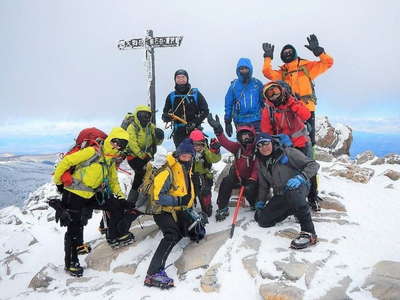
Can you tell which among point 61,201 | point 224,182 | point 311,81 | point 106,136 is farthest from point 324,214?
point 61,201

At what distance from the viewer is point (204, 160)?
820cm

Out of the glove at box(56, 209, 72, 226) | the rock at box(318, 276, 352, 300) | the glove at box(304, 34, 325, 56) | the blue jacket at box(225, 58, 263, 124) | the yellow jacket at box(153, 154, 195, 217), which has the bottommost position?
the rock at box(318, 276, 352, 300)

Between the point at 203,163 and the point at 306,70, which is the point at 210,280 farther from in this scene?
the point at 306,70

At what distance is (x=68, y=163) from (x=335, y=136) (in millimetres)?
17140

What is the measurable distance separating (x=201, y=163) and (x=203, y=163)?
6cm

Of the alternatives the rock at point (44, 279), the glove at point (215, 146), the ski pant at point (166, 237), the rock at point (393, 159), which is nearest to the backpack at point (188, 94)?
the glove at point (215, 146)

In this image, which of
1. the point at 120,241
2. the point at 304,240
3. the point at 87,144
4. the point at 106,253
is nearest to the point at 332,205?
the point at 304,240

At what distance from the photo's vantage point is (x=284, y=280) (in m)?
5.45

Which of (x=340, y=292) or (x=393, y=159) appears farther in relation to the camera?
(x=393, y=159)

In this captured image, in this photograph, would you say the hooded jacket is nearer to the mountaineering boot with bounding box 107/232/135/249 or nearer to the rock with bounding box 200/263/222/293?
the rock with bounding box 200/263/222/293

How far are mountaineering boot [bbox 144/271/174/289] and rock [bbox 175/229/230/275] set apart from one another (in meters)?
0.45

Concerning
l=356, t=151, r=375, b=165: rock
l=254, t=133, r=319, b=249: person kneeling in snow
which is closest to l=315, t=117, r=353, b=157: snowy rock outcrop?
l=356, t=151, r=375, b=165: rock

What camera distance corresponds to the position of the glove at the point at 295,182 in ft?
20.2

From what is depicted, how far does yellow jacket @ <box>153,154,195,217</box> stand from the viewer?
260 inches
